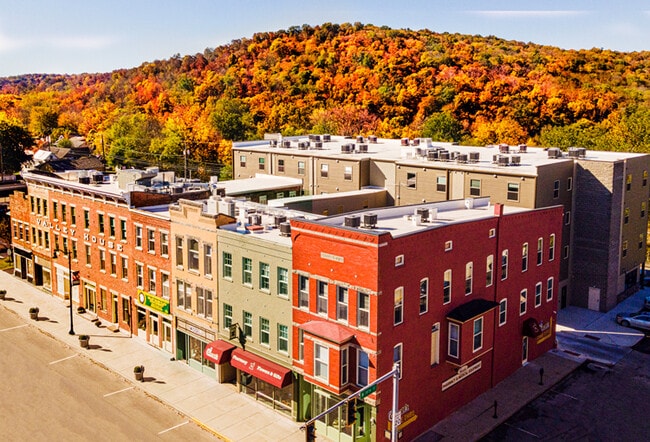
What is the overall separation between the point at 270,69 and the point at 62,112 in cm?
6990

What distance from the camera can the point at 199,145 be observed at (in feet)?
382

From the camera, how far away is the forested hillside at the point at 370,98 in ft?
346

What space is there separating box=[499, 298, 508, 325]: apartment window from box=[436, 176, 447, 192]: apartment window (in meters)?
16.7

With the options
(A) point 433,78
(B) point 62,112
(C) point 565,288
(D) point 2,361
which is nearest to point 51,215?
(D) point 2,361

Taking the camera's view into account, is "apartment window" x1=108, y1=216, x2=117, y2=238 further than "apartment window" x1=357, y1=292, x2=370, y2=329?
Yes

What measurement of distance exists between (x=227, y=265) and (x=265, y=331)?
17.0 ft

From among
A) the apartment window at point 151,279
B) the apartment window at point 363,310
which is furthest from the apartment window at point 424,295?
the apartment window at point 151,279

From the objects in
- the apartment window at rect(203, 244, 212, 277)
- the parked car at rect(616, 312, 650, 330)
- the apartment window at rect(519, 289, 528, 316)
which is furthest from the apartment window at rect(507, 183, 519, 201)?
the apartment window at rect(203, 244, 212, 277)

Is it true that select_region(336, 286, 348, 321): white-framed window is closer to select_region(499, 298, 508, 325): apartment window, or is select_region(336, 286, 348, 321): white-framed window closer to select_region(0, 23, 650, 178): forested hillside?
select_region(499, 298, 508, 325): apartment window

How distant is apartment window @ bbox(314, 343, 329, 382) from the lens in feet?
104

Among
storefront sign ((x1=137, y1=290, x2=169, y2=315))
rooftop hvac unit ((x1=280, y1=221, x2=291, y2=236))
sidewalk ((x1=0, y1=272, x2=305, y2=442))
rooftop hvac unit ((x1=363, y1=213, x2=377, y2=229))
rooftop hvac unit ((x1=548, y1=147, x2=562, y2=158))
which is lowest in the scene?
sidewalk ((x1=0, y1=272, x2=305, y2=442))

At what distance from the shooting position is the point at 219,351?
38375 millimetres

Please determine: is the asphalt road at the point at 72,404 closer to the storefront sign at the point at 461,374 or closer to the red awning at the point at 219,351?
the red awning at the point at 219,351

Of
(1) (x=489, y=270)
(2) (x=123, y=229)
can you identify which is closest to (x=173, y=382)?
(2) (x=123, y=229)
